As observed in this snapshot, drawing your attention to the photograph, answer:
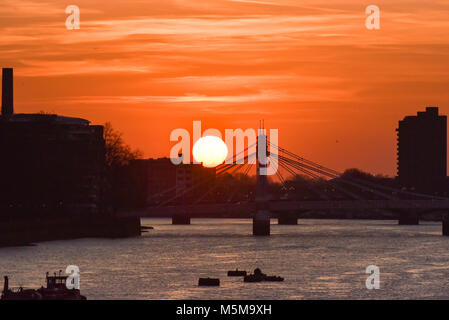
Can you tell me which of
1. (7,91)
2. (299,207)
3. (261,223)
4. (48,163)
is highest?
(7,91)

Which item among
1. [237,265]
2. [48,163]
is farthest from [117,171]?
[237,265]

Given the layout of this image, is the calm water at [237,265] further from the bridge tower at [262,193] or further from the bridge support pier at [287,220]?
the bridge support pier at [287,220]

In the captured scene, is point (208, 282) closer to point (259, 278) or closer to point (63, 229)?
point (259, 278)

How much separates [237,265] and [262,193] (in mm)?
56797

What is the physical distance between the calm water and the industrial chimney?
45.7 meters

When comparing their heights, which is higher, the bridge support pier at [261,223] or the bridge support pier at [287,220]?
the bridge support pier at [261,223]

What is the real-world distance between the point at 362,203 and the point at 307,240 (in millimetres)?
14936

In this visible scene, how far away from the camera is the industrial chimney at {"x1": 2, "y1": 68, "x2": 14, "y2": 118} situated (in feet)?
495

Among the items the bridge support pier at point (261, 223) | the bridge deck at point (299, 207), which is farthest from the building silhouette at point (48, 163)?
the bridge support pier at point (261, 223)

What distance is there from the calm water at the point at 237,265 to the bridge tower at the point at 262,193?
465 inches

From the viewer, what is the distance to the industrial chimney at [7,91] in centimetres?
15100

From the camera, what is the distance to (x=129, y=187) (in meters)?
143

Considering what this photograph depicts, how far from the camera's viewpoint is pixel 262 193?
436 ft

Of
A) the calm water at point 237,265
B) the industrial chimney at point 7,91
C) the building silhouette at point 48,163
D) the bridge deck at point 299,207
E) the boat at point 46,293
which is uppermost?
the industrial chimney at point 7,91
